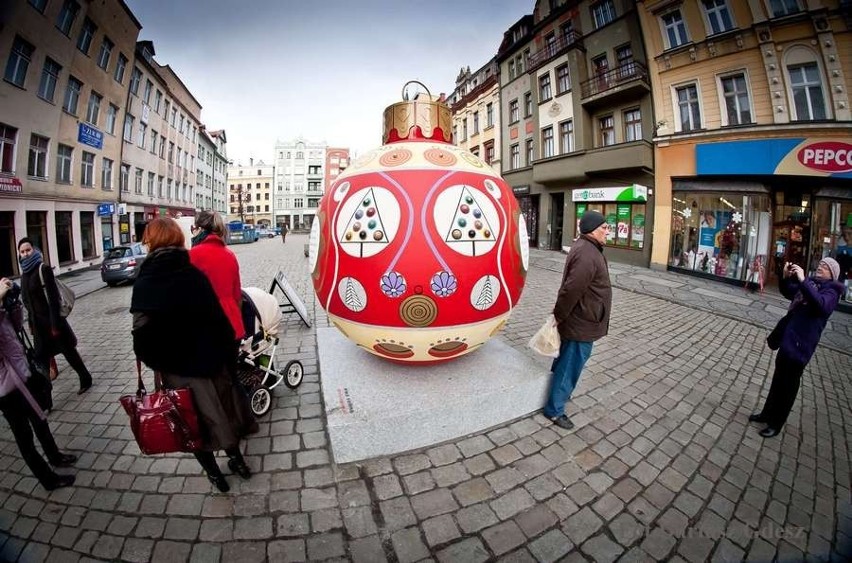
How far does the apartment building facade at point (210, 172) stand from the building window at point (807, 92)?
3919 centimetres

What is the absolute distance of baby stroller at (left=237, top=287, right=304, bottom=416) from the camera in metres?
2.93

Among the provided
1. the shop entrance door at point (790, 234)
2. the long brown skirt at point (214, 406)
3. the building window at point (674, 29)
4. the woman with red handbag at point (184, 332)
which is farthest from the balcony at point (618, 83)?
the long brown skirt at point (214, 406)

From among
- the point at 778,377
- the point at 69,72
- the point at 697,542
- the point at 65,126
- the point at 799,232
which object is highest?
the point at 69,72

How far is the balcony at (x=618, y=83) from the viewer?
40.7 feet

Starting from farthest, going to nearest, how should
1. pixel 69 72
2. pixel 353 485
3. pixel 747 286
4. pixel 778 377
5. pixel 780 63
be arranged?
pixel 69 72 → pixel 747 286 → pixel 780 63 → pixel 778 377 → pixel 353 485

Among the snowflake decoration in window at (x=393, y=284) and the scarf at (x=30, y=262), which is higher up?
the scarf at (x=30, y=262)

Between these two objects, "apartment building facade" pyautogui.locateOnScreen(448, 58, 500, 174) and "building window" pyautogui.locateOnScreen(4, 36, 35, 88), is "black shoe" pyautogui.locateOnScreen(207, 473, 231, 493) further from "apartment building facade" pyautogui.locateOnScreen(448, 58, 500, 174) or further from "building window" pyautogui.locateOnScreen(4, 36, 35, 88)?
"apartment building facade" pyautogui.locateOnScreen(448, 58, 500, 174)

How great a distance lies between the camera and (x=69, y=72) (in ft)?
36.4

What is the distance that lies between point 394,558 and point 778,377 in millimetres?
3958

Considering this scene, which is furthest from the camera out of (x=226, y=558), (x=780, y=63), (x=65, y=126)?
(x=65, y=126)

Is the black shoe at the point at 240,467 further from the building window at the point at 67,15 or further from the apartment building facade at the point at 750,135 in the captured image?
the apartment building facade at the point at 750,135

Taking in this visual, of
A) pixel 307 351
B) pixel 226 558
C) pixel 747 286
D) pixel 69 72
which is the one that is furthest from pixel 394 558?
pixel 69 72

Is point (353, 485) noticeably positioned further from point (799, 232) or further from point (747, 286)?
point (799, 232)

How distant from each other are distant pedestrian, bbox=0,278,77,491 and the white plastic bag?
3.76 metres
